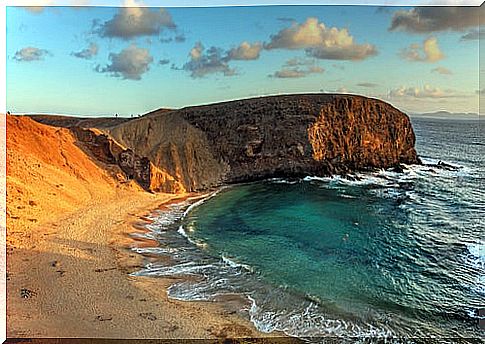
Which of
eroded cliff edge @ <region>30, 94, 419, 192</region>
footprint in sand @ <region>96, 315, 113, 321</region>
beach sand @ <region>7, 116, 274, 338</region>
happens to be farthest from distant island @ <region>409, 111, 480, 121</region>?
footprint in sand @ <region>96, 315, 113, 321</region>

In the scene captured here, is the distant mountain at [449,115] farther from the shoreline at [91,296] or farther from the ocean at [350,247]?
the shoreline at [91,296]

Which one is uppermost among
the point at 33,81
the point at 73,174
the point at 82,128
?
the point at 33,81

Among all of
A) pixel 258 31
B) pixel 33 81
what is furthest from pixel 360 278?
pixel 33 81

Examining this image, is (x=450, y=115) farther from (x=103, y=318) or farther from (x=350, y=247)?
(x=103, y=318)

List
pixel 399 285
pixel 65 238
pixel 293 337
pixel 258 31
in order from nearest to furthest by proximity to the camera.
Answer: pixel 293 337
pixel 399 285
pixel 65 238
pixel 258 31

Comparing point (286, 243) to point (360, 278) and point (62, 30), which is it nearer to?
point (360, 278)

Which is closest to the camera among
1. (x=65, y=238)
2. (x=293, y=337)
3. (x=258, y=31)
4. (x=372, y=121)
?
(x=293, y=337)

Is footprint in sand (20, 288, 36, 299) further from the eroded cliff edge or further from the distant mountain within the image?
the distant mountain
